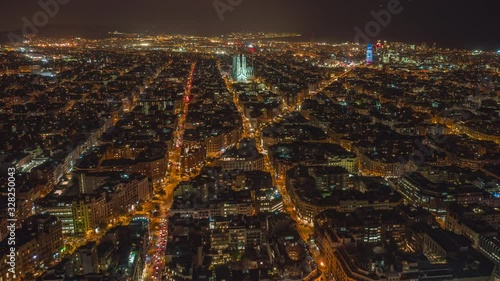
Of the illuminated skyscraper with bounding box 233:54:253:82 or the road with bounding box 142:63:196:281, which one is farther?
the illuminated skyscraper with bounding box 233:54:253:82

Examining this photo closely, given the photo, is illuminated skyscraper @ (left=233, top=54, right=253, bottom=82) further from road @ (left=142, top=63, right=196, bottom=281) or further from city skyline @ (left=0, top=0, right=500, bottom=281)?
road @ (left=142, top=63, right=196, bottom=281)

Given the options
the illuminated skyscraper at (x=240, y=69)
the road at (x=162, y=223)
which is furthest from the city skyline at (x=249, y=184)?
the illuminated skyscraper at (x=240, y=69)

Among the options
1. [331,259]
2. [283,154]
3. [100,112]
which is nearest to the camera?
[331,259]

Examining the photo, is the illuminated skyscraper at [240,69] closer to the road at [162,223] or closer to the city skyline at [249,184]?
the city skyline at [249,184]

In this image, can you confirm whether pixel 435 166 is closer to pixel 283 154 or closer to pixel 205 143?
pixel 283 154

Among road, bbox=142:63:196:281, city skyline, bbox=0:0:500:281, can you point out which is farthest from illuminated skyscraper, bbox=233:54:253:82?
road, bbox=142:63:196:281

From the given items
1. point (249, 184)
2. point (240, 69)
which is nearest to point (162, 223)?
point (249, 184)

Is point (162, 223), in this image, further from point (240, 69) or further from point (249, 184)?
point (240, 69)

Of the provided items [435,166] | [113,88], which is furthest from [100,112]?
[435,166]

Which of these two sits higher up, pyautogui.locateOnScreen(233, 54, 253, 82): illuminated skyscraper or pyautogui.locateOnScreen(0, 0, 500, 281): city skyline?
pyautogui.locateOnScreen(233, 54, 253, 82): illuminated skyscraper

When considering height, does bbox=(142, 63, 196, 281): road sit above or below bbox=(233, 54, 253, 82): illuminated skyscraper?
below

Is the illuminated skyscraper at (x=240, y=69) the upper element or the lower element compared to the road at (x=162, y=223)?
upper
